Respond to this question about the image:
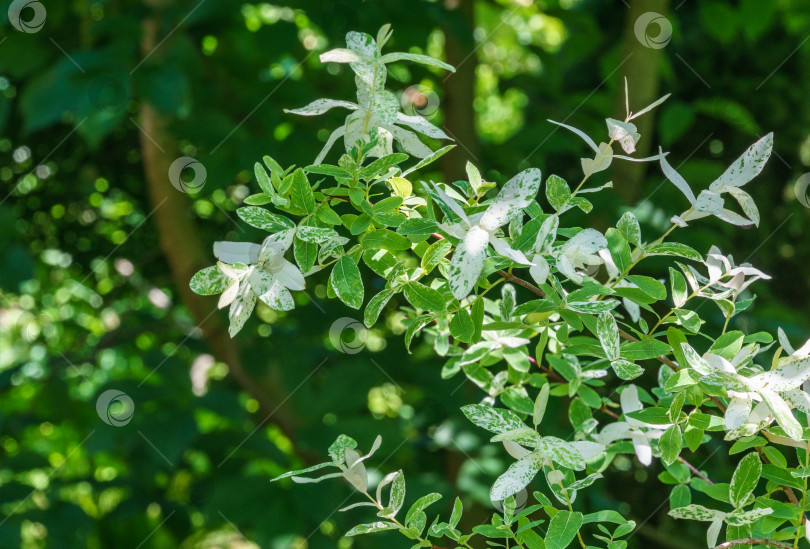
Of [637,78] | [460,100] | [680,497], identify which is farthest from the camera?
[460,100]

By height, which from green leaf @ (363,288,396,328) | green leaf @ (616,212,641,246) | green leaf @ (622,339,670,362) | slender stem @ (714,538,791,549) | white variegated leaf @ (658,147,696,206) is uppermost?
white variegated leaf @ (658,147,696,206)

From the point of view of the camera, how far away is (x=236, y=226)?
1.32 metres

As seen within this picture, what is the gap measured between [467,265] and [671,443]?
0.14 metres

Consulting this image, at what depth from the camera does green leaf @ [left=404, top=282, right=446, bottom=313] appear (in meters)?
0.38

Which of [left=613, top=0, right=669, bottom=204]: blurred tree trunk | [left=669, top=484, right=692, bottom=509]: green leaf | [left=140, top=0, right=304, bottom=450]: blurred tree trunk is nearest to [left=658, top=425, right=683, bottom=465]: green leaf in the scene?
[left=669, top=484, right=692, bottom=509]: green leaf

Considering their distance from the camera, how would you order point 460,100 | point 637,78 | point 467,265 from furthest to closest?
1. point 460,100
2. point 637,78
3. point 467,265

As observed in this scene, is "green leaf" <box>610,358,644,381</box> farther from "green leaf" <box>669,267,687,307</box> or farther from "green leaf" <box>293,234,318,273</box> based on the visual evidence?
"green leaf" <box>293,234,318,273</box>

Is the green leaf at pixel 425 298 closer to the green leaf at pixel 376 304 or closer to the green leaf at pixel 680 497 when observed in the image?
the green leaf at pixel 376 304

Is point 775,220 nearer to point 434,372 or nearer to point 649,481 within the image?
point 649,481

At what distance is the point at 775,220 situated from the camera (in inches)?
75.3

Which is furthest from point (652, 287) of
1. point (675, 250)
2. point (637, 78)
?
point (637, 78)

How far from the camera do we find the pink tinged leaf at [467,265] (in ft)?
1.08

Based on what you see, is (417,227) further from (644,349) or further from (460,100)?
(460,100)

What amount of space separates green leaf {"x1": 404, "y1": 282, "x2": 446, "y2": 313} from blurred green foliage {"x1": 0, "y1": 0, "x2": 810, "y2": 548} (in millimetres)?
516
